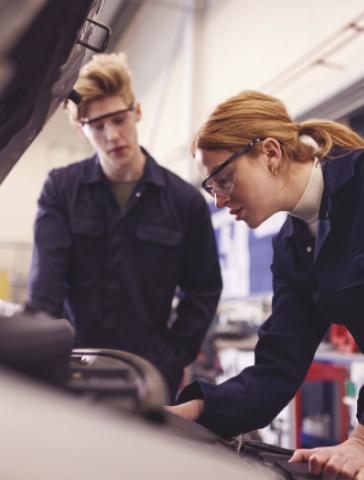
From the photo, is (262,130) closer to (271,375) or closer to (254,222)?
(254,222)

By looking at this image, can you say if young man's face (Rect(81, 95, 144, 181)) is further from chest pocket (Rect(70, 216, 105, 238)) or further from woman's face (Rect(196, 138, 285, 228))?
woman's face (Rect(196, 138, 285, 228))

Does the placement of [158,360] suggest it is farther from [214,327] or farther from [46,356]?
[214,327]

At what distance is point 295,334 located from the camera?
1.15 m

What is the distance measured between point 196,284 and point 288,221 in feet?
1.95

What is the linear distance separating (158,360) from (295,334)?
0.63 metres

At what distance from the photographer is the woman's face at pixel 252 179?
1149mm

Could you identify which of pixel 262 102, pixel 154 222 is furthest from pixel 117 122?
pixel 262 102

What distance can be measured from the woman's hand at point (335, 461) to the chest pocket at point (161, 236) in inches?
36.4

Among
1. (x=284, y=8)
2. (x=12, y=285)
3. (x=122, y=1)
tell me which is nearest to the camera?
(x=284, y=8)

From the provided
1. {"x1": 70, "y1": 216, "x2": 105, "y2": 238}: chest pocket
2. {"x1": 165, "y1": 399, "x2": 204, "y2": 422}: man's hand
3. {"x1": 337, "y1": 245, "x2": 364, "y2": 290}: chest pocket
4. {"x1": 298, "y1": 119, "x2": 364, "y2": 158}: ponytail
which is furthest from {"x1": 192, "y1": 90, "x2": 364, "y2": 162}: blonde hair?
{"x1": 70, "y1": 216, "x2": 105, "y2": 238}: chest pocket

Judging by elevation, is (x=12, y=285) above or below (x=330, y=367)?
below

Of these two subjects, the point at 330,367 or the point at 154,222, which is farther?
the point at 330,367

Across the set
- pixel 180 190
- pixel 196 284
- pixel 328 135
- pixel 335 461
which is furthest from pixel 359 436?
pixel 180 190

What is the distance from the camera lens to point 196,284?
5.81ft
